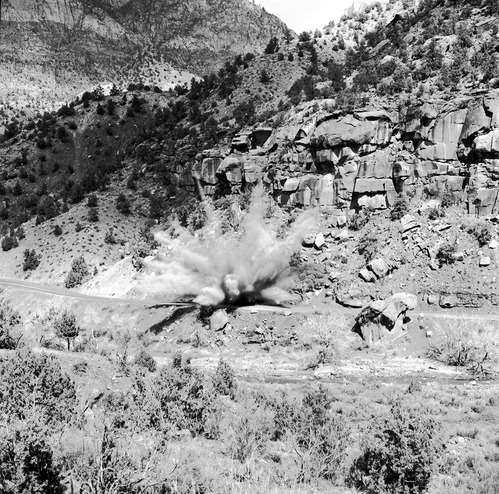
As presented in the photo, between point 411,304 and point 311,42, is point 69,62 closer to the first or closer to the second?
point 311,42

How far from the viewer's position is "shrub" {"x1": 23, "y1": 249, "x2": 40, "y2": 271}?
41.2 m

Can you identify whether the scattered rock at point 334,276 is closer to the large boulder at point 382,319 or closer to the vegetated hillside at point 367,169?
the vegetated hillside at point 367,169

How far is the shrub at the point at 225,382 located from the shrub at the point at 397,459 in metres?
6.58

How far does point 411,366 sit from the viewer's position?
19.7 m

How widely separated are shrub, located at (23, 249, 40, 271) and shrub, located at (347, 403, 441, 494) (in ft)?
125

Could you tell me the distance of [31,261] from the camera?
136ft

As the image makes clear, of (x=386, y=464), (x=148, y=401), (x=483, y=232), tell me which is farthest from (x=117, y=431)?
(x=483, y=232)

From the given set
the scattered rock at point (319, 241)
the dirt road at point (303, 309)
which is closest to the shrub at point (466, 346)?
the dirt road at point (303, 309)

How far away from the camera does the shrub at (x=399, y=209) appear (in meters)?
27.2

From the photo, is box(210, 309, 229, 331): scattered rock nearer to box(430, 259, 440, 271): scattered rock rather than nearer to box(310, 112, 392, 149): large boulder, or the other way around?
box(430, 259, 440, 271): scattered rock

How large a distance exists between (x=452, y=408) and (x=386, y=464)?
20.9 ft

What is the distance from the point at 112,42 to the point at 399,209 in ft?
402

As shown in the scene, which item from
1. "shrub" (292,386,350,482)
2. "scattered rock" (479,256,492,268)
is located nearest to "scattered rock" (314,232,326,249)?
"scattered rock" (479,256,492,268)

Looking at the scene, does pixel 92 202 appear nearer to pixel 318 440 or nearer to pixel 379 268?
pixel 379 268
